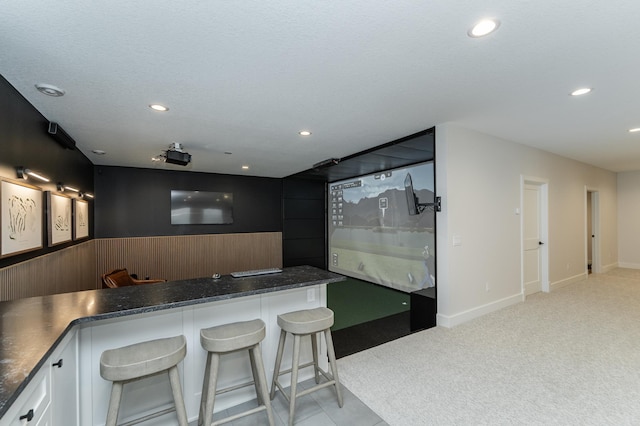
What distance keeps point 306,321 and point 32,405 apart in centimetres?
141

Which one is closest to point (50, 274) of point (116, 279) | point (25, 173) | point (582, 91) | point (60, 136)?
point (116, 279)

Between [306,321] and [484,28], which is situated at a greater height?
[484,28]

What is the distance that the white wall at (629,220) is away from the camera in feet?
22.9

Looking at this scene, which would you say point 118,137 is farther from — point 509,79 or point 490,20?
point 509,79

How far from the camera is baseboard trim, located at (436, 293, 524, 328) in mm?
3545

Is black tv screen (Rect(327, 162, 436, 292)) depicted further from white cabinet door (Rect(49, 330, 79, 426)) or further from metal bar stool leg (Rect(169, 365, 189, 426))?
white cabinet door (Rect(49, 330, 79, 426))

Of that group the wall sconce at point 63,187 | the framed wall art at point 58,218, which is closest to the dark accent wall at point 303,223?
the wall sconce at point 63,187

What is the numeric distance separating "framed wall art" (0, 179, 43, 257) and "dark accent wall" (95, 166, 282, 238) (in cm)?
337

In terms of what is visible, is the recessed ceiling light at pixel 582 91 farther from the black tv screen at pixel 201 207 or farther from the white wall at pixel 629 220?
the white wall at pixel 629 220

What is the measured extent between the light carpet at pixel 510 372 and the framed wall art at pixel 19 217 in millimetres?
2873

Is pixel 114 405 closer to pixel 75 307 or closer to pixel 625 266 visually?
pixel 75 307

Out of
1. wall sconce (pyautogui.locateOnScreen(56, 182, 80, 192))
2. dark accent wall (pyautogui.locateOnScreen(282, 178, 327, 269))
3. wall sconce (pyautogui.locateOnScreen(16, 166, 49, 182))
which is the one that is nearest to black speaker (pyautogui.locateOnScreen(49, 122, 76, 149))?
wall sconce (pyautogui.locateOnScreen(56, 182, 80, 192))

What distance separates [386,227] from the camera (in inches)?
250

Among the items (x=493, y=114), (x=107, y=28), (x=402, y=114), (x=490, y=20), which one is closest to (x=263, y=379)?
(x=107, y=28)
